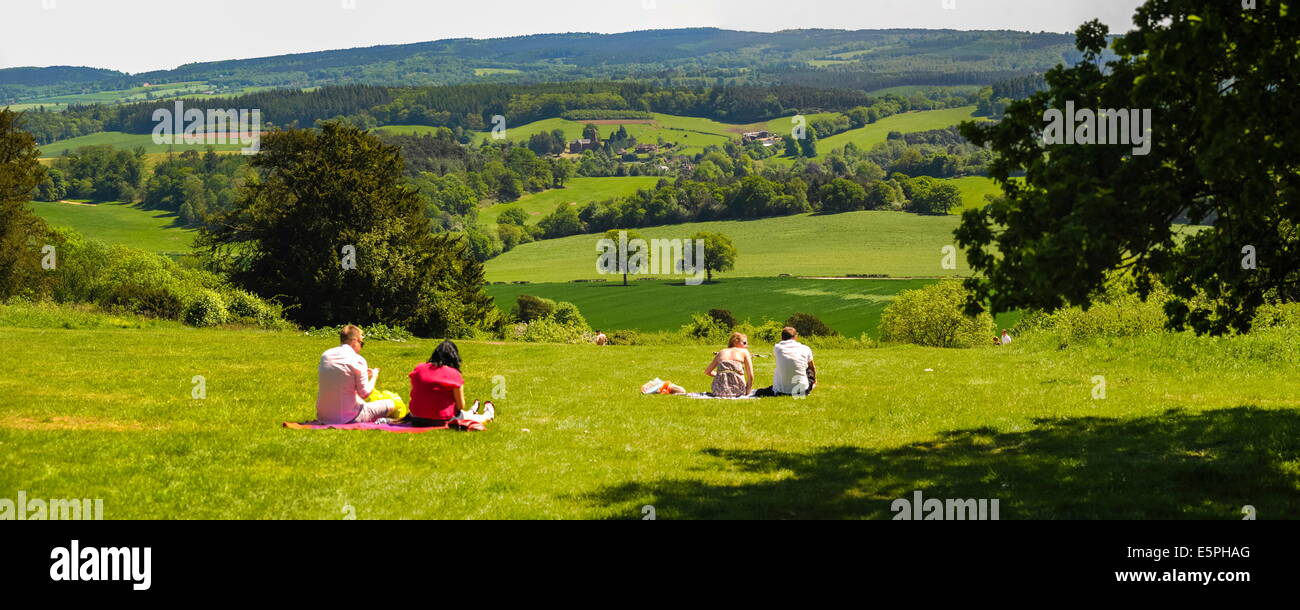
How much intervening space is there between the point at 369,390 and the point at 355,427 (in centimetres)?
81

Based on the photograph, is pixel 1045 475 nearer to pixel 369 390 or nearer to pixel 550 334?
pixel 369 390

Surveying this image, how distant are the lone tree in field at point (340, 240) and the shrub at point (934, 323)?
125 feet

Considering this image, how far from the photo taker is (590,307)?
13550cm

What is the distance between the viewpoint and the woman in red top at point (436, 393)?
19172 millimetres

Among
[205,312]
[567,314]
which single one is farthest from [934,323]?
[567,314]

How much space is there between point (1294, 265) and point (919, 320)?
67.6 metres

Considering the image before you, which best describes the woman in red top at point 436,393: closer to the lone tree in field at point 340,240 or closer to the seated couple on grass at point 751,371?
the seated couple on grass at point 751,371

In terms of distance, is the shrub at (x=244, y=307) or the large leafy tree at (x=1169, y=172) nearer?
the large leafy tree at (x=1169, y=172)

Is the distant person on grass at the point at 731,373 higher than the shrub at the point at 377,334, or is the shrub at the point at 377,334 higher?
the distant person on grass at the point at 731,373

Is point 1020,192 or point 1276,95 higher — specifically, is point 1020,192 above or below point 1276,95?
below

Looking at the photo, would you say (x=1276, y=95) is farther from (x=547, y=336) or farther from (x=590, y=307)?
(x=590, y=307)

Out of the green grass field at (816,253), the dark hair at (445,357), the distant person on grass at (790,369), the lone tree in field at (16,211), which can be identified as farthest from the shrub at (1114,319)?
the green grass field at (816,253)
